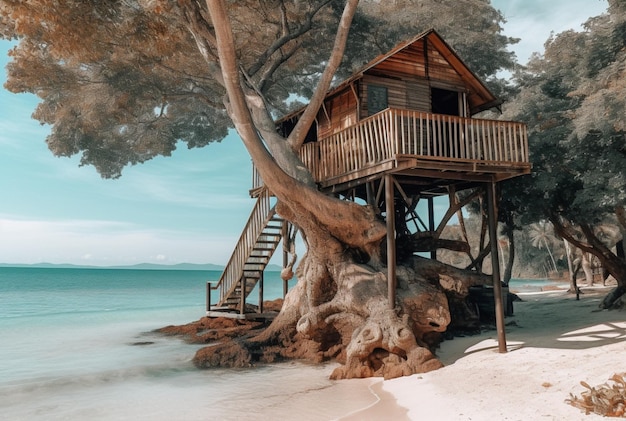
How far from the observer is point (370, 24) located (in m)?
20.2

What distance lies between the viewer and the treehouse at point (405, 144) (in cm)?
1131

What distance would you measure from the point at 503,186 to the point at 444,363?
30.5 ft

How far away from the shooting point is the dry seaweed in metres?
6.01

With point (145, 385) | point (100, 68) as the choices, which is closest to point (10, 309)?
point (100, 68)

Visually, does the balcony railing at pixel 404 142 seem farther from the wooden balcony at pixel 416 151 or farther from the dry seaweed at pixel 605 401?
the dry seaweed at pixel 605 401

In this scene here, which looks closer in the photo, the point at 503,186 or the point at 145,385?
the point at 145,385

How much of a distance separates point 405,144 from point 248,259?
7507 millimetres

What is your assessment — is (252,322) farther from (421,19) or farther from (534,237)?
(534,237)

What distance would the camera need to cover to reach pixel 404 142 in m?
11.5

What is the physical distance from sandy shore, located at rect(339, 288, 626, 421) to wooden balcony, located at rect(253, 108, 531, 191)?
174 inches

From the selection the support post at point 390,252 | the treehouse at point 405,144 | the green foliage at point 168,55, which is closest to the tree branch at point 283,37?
the green foliage at point 168,55

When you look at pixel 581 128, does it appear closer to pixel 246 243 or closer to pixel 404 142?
pixel 404 142

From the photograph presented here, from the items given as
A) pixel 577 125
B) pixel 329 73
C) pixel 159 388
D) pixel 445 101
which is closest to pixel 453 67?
pixel 445 101

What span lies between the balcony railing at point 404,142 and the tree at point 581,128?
128 inches
